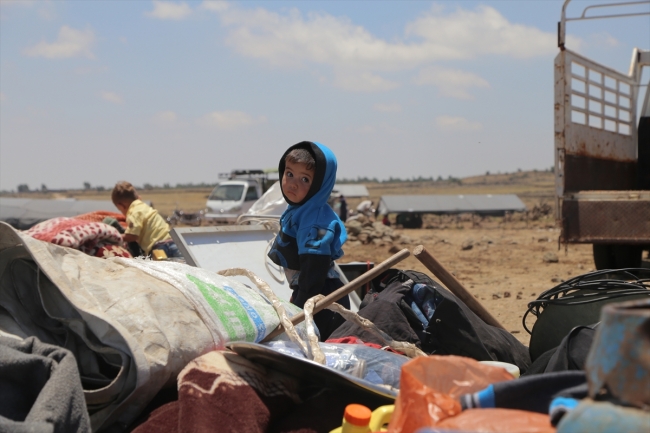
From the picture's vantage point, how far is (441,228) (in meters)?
25.9

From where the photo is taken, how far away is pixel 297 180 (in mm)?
3023

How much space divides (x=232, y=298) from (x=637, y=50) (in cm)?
616

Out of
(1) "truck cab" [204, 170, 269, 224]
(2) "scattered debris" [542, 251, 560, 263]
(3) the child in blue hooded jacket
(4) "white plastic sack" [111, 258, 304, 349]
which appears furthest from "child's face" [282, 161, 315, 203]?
(1) "truck cab" [204, 170, 269, 224]

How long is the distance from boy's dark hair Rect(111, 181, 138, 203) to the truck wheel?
448 cm

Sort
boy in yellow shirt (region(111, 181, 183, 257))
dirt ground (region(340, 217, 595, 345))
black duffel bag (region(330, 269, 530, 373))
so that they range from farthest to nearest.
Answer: dirt ground (region(340, 217, 595, 345))
boy in yellow shirt (region(111, 181, 183, 257))
black duffel bag (region(330, 269, 530, 373))

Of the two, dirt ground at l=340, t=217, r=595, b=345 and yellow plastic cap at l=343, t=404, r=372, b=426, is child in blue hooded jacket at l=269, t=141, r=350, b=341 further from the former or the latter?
dirt ground at l=340, t=217, r=595, b=345

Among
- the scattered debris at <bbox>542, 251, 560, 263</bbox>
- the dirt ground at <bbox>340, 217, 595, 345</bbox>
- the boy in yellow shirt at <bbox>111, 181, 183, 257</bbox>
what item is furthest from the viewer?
the scattered debris at <bbox>542, 251, 560, 263</bbox>

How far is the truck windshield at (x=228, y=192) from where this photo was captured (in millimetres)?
23000

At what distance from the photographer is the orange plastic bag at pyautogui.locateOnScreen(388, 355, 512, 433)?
4.31 feet

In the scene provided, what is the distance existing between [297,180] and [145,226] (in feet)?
10.4

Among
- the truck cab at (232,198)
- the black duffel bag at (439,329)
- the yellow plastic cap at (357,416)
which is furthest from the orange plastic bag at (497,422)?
the truck cab at (232,198)

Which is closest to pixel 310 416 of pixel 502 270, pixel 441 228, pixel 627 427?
pixel 627 427

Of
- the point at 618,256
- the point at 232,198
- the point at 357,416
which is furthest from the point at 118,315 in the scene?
the point at 232,198

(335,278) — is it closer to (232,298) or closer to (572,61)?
(232,298)
